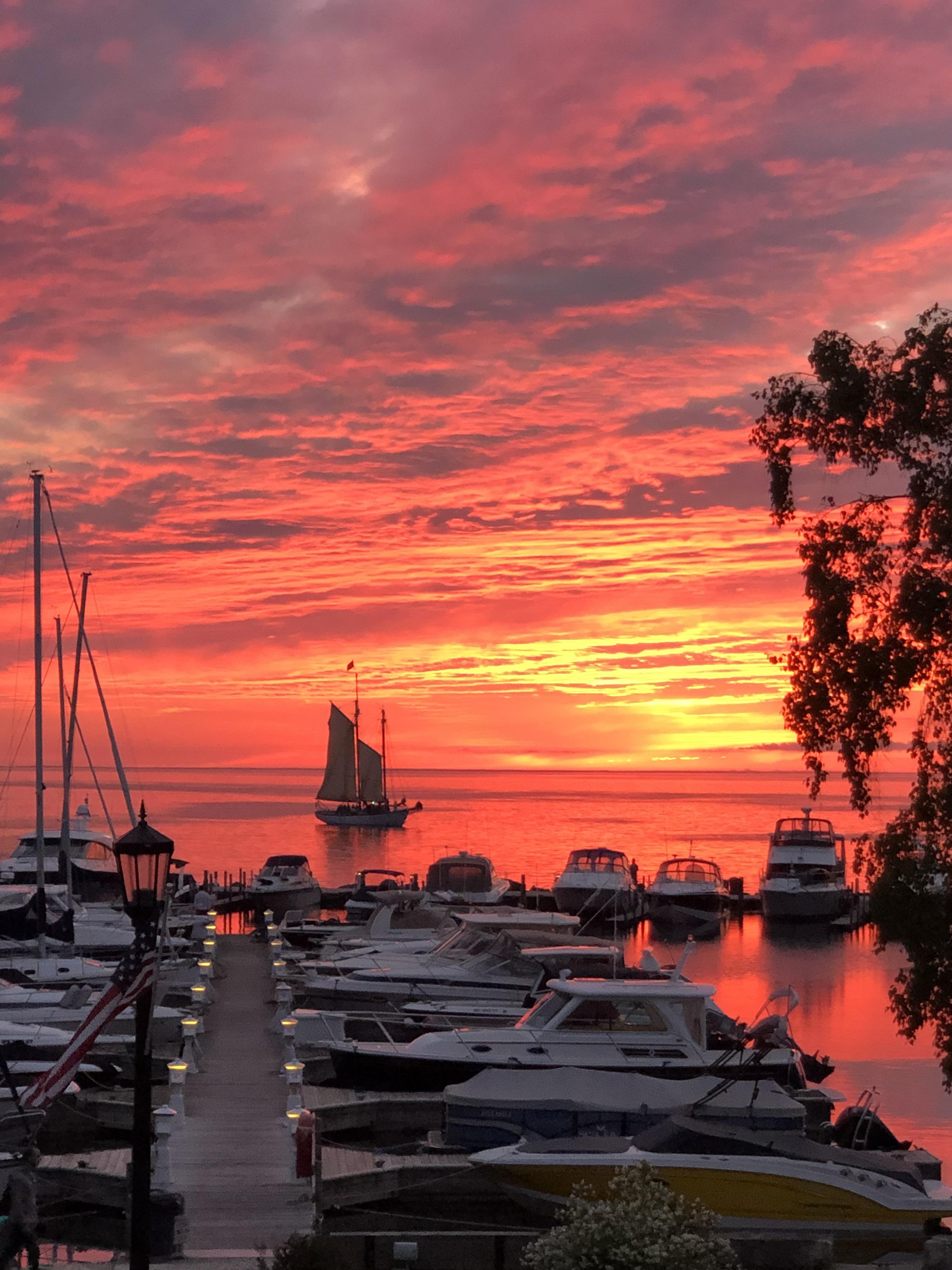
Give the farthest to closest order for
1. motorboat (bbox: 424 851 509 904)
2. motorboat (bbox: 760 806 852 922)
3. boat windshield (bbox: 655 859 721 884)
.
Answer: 1. boat windshield (bbox: 655 859 721 884)
2. motorboat (bbox: 760 806 852 922)
3. motorboat (bbox: 424 851 509 904)

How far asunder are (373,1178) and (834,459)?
911 cm

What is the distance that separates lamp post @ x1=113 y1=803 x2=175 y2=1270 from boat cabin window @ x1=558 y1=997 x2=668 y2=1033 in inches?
440

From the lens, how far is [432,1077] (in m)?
21.9

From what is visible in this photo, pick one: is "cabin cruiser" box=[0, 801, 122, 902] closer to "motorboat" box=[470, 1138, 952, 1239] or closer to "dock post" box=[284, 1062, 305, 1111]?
"dock post" box=[284, 1062, 305, 1111]

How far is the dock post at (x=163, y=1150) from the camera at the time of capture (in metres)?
15.4

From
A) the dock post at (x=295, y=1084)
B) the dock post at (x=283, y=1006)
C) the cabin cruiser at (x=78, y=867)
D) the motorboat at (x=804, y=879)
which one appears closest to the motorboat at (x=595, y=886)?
the motorboat at (x=804, y=879)

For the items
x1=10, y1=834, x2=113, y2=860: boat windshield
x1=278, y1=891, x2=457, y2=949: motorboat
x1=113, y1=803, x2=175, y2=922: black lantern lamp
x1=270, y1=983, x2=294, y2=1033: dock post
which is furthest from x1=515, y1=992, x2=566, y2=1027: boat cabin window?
x1=10, y1=834, x2=113, y2=860: boat windshield

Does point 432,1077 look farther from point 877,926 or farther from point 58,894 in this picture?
point 58,894

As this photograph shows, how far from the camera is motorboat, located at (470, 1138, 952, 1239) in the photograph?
51.8ft

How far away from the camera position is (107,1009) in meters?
13.3

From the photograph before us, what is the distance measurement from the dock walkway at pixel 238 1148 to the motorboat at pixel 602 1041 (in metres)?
2.57

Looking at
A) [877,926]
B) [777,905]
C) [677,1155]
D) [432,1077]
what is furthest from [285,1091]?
[777,905]

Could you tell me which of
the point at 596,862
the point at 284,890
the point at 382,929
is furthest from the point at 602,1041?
the point at 284,890

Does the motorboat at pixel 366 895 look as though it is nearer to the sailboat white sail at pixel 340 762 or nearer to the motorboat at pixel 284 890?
the motorboat at pixel 284 890
